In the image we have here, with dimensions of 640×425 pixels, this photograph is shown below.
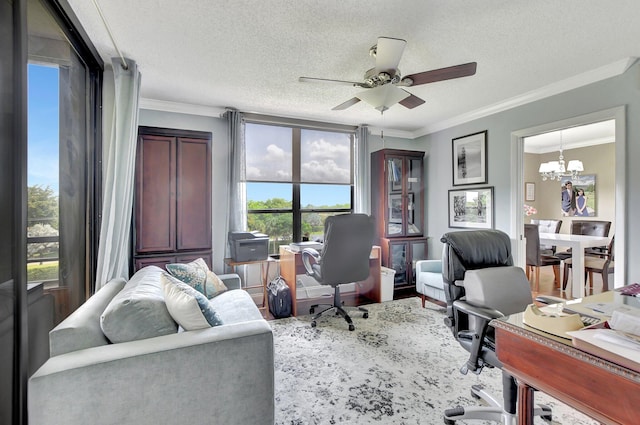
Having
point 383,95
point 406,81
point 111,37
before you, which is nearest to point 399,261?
point 383,95

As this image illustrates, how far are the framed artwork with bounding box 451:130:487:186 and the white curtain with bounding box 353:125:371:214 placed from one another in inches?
48.2

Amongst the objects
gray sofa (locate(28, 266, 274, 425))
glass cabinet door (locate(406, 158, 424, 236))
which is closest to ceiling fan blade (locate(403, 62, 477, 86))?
gray sofa (locate(28, 266, 274, 425))

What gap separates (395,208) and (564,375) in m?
3.33

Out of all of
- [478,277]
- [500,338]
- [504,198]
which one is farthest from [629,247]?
[500,338]

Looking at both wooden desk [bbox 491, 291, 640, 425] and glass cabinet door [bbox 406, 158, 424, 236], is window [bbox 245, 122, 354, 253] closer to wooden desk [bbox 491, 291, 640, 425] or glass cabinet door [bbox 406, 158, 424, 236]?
glass cabinet door [bbox 406, 158, 424, 236]

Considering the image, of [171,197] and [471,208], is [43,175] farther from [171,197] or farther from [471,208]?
[471,208]

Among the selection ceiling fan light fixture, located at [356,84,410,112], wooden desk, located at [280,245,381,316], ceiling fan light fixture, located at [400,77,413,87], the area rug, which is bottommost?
the area rug

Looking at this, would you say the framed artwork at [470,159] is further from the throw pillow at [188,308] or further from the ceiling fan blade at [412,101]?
the throw pillow at [188,308]

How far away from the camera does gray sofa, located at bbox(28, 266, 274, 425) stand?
115cm

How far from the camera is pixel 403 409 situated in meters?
1.74

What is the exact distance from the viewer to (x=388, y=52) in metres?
1.89

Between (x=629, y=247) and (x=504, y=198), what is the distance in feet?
3.87

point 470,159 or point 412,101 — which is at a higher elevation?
point 412,101

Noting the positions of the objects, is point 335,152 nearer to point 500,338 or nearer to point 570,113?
point 570,113
